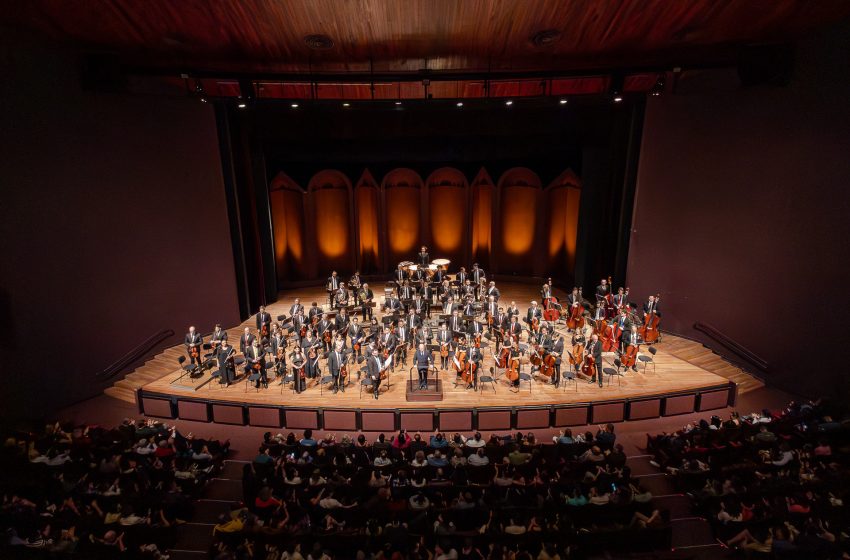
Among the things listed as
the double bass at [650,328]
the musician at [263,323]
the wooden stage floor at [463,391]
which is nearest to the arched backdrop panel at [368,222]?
the musician at [263,323]

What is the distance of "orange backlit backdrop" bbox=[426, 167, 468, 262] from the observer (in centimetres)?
1741

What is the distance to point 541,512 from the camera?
239 inches

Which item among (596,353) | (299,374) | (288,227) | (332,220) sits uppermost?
(332,220)

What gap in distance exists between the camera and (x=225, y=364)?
9.66 m

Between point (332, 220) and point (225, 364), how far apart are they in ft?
27.1

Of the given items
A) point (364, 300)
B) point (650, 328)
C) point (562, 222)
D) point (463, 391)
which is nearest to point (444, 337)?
point (463, 391)

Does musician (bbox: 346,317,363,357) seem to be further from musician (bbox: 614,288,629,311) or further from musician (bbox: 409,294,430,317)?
musician (bbox: 614,288,629,311)

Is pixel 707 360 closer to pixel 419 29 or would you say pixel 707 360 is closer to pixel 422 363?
pixel 422 363

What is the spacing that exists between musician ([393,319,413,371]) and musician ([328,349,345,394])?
51.1 inches

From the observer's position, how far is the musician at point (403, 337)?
407 inches

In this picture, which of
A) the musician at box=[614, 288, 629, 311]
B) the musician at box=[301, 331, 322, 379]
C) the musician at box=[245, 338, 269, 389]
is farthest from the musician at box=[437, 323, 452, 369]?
the musician at box=[614, 288, 629, 311]

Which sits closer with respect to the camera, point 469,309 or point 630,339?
point 630,339

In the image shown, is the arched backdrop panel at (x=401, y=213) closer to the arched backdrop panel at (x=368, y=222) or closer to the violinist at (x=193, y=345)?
the arched backdrop panel at (x=368, y=222)

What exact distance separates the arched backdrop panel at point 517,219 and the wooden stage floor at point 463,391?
7284 millimetres
